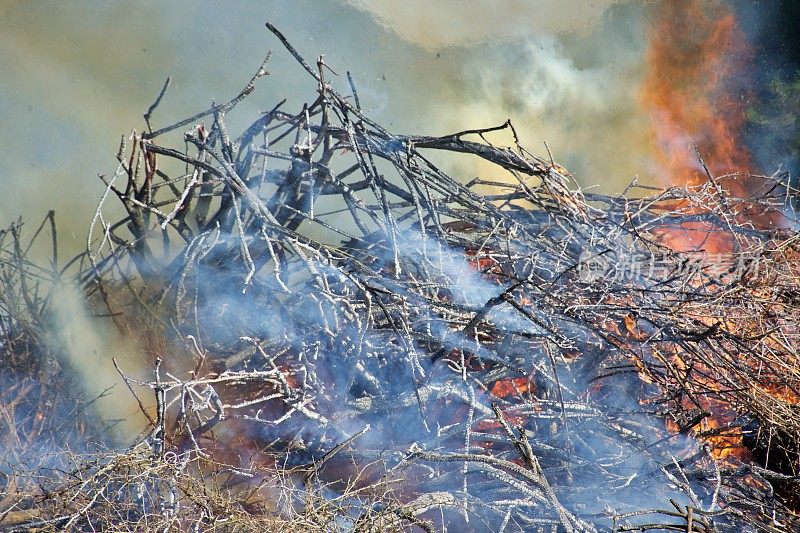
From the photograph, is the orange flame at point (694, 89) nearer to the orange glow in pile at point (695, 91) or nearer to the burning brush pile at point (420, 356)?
the orange glow in pile at point (695, 91)

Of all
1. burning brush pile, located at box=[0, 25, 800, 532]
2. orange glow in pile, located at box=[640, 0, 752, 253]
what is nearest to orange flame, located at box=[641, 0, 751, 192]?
orange glow in pile, located at box=[640, 0, 752, 253]

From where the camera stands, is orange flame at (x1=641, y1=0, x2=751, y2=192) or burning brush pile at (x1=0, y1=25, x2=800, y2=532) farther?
orange flame at (x1=641, y1=0, x2=751, y2=192)

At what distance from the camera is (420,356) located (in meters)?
4.99

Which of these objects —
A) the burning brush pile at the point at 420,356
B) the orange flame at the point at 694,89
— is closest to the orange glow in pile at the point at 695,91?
the orange flame at the point at 694,89

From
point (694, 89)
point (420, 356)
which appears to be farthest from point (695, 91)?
point (420, 356)

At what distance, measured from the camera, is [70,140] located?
6.15 m

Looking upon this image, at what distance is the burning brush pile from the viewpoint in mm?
4441

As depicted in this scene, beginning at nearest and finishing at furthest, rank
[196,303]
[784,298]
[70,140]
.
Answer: [196,303] < [784,298] < [70,140]

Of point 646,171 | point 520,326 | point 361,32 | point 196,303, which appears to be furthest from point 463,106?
point 196,303

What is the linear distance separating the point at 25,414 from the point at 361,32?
17.3 feet

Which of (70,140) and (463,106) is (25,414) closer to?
(70,140)

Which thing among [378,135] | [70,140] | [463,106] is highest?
[463,106]

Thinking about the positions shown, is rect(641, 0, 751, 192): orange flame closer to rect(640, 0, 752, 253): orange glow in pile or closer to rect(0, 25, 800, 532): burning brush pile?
rect(640, 0, 752, 253): orange glow in pile

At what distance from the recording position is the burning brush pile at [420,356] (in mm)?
4441
